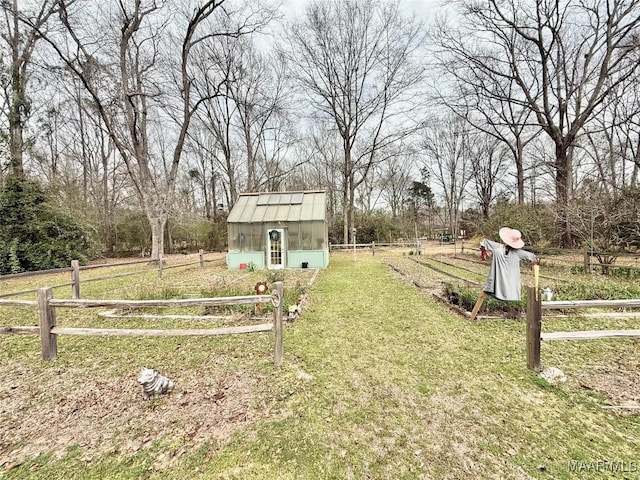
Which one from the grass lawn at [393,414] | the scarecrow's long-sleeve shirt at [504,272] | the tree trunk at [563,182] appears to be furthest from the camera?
the tree trunk at [563,182]

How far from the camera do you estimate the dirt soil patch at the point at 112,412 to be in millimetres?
2412

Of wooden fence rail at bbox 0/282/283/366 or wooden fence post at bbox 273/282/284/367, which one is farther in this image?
wooden fence post at bbox 273/282/284/367

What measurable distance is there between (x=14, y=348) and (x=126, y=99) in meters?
13.7

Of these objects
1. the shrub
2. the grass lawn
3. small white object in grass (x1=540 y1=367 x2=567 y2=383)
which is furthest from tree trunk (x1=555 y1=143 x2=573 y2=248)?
the shrub

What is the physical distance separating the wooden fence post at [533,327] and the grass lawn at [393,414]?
0.15m

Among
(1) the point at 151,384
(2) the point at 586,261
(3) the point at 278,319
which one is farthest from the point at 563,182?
(1) the point at 151,384

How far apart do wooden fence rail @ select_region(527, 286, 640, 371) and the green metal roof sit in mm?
10106

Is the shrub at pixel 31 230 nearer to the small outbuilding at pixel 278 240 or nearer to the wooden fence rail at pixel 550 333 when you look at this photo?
the small outbuilding at pixel 278 240

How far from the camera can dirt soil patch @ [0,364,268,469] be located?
2.41 m

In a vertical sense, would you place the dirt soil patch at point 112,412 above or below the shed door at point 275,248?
below

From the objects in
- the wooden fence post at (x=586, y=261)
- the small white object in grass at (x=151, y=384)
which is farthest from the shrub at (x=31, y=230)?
the wooden fence post at (x=586, y=261)

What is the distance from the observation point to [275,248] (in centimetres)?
1327

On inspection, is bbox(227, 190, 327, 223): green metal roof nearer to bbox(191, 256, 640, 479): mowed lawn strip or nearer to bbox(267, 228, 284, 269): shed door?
bbox(267, 228, 284, 269): shed door

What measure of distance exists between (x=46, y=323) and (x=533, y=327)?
6.38 metres
